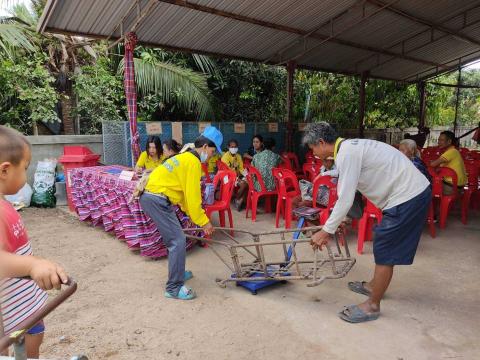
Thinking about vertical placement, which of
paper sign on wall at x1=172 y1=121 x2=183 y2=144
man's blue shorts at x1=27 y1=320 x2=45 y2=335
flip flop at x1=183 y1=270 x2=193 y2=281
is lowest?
flip flop at x1=183 y1=270 x2=193 y2=281

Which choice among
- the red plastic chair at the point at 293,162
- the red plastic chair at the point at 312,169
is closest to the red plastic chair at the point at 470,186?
the red plastic chair at the point at 312,169

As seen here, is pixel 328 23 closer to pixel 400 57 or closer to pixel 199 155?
pixel 400 57

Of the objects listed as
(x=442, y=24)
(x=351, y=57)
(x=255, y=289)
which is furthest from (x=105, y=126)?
(x=442, y=24)

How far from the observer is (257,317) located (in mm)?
2809

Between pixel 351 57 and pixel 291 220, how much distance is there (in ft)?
19.2

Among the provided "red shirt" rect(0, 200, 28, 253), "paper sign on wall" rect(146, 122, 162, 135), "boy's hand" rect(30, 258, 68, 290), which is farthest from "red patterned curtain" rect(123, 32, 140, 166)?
"boy's hand" rect(30, 258, 68, 290)

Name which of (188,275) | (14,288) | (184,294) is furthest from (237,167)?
(14,288)

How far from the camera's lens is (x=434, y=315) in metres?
2.84

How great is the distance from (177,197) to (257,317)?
1184 mm

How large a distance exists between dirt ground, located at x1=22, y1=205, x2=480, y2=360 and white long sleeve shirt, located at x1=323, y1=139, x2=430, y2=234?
2.64 feet

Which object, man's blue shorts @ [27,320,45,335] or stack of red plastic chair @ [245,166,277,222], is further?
stack of red plastic chair @ [245,166,277,222]

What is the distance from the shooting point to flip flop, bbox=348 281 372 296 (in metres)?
3.18

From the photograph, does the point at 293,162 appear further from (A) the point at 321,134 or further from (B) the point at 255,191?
(A) the point at 321,134

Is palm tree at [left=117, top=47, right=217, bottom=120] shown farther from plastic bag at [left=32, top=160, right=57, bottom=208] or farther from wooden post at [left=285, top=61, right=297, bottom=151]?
plastic bag at [left=32, top=160, right=57, bottom=208]
